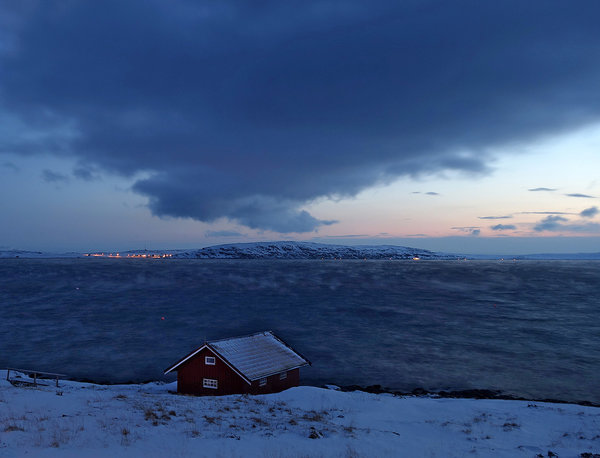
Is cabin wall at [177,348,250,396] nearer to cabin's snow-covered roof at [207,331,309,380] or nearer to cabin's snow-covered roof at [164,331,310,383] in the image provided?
cabin's snow-covered roof at [164,331,310,383]

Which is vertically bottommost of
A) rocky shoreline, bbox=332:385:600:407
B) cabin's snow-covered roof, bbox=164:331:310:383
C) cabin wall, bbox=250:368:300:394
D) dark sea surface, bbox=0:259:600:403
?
dark sea surface, bbox=0:259:600:403

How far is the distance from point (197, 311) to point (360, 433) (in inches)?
3011

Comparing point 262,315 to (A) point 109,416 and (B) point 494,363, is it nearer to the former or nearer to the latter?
(B) point 494,363

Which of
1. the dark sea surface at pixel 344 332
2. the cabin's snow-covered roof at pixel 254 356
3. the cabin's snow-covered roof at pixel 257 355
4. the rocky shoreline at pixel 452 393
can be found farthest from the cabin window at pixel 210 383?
the dark sea surface at pixel 344 332

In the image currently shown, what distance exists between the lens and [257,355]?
103ft

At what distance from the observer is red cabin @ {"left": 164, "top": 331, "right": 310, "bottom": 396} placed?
2911cm

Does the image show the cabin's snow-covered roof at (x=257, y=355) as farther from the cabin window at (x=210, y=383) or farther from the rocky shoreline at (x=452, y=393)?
the rocky shoreline at (x=452, y=393)

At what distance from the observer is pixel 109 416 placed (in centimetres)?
1750

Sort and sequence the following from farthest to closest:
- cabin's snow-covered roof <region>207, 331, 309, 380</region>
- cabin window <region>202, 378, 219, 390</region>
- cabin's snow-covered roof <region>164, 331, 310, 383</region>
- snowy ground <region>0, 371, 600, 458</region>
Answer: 1. cabin window <region>202, 378, 219, 390</region>
2. cabin's snow-covered roof <region>207, 331, 309, 380</region>
3. cabin's snow-covered roof <region>164, 331, 310, 383</region>
4. snowy ground <region>0, 371, 600, 458</region>

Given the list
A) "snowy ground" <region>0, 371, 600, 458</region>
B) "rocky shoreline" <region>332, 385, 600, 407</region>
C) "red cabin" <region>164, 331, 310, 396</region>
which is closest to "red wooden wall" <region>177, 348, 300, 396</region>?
"red cabin" <region>164, 331, 310, 396</region>

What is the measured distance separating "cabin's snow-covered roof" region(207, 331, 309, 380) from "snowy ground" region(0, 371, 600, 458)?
2.95m

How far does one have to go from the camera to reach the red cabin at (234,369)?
2911 cm

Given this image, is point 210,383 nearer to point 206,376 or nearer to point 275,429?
point 206,376

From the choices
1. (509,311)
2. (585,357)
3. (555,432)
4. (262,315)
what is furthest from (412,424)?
(509,311)
